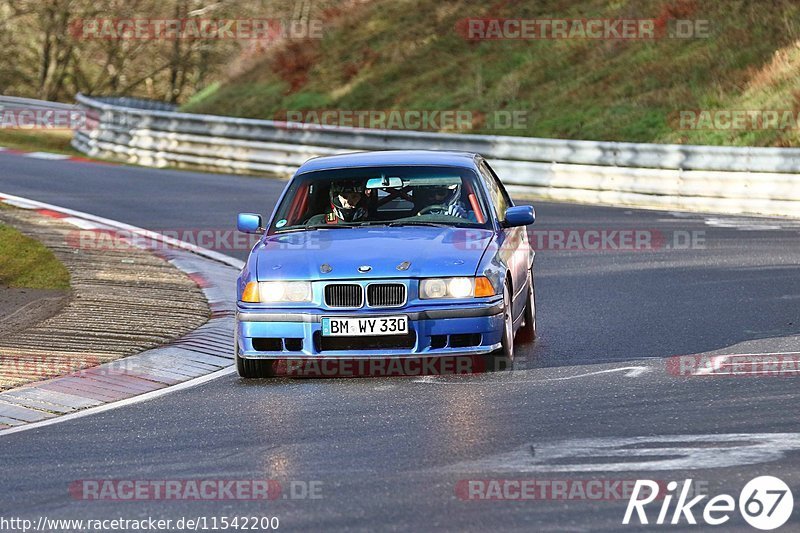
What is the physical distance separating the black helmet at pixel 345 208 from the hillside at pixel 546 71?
15135 millimetres

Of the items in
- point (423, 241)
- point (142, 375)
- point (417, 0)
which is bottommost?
point (142, 375)

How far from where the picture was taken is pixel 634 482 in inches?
258

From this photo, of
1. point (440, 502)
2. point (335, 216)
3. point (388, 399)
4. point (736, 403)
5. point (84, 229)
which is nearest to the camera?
point (440, 502)

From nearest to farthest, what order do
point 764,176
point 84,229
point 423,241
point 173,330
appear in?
point 423,241
point 173,330
point 84,229
point 764,176

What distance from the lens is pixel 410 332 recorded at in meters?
9.47

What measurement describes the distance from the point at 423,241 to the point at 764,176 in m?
12.3

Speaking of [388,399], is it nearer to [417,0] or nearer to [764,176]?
[764,176]

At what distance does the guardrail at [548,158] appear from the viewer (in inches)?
846

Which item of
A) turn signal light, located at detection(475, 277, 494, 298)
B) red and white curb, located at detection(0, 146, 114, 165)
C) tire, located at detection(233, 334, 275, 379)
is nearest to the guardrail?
red and white curb, located at detection(0, 146, 114, 165)

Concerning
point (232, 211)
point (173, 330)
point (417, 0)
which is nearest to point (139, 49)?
point (417, 0)

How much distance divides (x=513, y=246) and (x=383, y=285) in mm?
1681

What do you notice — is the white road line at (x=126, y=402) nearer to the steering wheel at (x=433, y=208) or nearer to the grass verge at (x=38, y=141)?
the steering wheel at (x=433, y=208)

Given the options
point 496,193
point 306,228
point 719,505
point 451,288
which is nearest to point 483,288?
point 451,288

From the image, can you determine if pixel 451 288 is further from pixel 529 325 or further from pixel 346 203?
pixel 529 325
